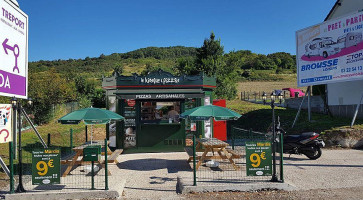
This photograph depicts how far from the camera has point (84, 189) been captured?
22.7ft

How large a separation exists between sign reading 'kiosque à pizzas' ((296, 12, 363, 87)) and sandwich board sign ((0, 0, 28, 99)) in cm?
1388

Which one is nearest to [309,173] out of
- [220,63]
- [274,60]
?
[220,63]

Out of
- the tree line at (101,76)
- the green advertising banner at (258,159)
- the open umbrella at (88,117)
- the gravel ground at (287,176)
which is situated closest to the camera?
the gravel ground at (287,176)

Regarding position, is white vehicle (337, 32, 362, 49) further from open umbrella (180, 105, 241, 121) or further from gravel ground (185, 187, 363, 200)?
gravel ground (185, 187, 363, 200)

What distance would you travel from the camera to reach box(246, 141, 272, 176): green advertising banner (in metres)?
7.20

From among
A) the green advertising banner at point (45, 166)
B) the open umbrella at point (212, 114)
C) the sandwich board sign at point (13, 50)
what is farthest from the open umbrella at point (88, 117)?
the open umbrella at point (212, 114)

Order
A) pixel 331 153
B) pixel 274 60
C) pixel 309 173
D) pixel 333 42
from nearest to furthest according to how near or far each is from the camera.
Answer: pixel 309 173
pixel 331 153
pixel 333 42
pixel 274 60

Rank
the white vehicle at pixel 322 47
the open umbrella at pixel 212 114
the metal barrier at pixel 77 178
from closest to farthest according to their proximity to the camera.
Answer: the metal barrier at pixel 77 178
the open umbrella at pixel 212 114
the white vehicle at pixel 322 47

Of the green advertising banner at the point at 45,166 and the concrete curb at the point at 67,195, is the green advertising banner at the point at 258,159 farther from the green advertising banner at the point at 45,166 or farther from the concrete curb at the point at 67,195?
the green advertising banner at the point at 45,166

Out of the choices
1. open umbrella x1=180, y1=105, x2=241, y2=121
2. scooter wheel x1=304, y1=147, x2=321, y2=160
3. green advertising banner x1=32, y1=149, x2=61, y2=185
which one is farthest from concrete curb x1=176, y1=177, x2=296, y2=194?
scooter wheel x1=304, y1=147, x2=321, y2=160

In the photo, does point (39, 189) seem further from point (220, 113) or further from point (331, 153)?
point (331, 153)

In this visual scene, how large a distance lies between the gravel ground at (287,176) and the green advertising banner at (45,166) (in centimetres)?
172

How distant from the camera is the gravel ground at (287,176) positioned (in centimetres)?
668

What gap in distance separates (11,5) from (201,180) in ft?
24.4
